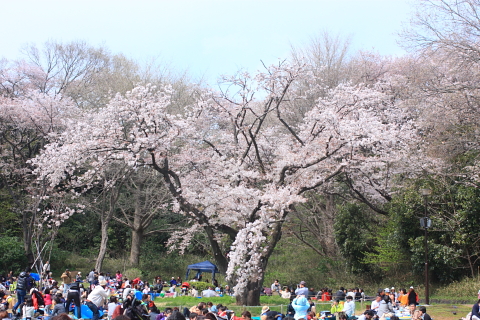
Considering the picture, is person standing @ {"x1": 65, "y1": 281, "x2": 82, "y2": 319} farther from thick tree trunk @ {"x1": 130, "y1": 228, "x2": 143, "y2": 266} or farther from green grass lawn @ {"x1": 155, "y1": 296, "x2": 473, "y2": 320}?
thick tree trunk @ {"x1": 130, "y1": 228, "x2": 143, "y2": 266}

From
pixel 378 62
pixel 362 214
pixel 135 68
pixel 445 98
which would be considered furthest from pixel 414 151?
pixel 135 68

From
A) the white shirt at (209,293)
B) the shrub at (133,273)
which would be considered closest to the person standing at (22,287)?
the white shirt at (209,293)

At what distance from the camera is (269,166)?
15133 millimetres

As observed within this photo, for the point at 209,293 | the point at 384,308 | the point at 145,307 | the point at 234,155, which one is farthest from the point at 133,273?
the point at 384,308

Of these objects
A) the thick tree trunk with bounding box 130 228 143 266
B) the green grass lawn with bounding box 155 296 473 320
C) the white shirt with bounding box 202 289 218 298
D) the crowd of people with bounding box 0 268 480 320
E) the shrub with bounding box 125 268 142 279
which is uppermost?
the thick tree trunk with bounding box 130 228 143 266

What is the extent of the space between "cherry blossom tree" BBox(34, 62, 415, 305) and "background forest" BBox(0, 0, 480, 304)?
6 cm

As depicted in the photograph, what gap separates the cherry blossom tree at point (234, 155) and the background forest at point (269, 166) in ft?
0.21

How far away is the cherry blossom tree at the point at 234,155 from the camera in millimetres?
12328

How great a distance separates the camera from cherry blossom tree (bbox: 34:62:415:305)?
1233 centimetres

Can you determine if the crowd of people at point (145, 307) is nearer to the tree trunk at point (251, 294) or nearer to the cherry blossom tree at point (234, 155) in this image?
the tree trunk at point (251, 294)

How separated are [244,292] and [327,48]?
1592 centimetres

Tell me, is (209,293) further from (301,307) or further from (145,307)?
(301,307)

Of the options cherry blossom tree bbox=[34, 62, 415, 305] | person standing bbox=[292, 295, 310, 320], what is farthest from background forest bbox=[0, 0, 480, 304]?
person standing bbox=[292, 295, 310, 320]

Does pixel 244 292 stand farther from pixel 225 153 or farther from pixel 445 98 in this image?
pixel 445 98
